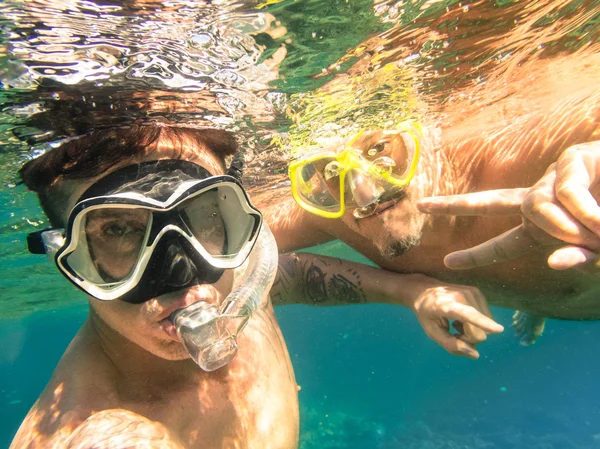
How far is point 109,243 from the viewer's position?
299 centimetres

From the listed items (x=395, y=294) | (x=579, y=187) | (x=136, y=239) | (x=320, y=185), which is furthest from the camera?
(x=320, y=185)

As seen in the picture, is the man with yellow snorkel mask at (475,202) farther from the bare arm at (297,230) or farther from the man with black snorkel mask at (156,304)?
the man with black snorkel mask at (156,304)

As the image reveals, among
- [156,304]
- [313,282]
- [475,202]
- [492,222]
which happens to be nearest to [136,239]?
[156,304]

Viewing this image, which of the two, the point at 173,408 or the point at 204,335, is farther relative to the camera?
the point at 173,408

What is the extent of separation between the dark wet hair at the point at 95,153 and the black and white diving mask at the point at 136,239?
0.28m

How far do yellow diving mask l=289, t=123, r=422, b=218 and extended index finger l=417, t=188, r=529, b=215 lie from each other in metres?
2.05

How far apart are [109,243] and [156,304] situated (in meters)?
0.70

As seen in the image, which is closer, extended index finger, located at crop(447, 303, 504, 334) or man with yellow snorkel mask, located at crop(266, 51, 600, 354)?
man with yellow snorkel mask, located at crop(266, 51, 600, 354)

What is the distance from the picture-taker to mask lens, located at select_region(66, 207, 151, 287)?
115 inches

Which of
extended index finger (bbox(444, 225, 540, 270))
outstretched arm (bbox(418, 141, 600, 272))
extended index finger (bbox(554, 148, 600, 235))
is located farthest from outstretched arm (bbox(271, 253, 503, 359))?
extended index finger (bbox(554, 148, 600, 235))

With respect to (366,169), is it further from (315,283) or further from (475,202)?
(475,202)

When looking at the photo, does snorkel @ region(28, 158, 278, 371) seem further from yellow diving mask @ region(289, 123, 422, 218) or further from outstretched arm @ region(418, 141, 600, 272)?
yellow diving mask @ region(289, 123, 422, 218)

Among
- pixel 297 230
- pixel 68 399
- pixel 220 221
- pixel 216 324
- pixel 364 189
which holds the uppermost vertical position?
pixel 220 221

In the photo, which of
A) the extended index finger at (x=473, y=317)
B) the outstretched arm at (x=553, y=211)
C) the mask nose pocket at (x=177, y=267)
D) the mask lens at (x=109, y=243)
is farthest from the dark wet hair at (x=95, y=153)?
the extended index finger at (x=473, y=317)
